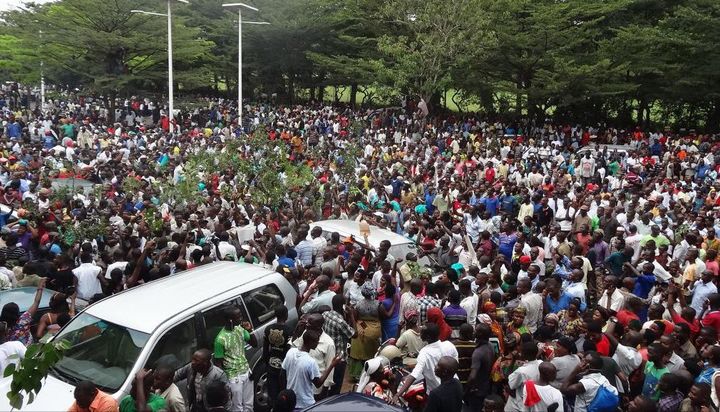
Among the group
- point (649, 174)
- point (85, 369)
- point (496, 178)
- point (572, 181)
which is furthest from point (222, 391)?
Answer: point (649, 174)

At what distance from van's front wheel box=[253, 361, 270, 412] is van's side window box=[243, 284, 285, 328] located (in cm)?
51

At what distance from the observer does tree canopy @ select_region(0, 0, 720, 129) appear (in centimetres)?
2641

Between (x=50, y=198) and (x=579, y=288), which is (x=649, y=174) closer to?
(x=579, y=288)

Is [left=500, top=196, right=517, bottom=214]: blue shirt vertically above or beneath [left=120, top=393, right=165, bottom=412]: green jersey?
above

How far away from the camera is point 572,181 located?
18.4m

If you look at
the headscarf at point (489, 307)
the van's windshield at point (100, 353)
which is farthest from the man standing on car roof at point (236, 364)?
the headscarf at point (489, 307)

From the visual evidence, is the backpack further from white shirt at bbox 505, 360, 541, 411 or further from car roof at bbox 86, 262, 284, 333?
car roof at bbox 86, 262, 284, 333

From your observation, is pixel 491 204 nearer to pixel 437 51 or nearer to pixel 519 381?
pixel 519 381

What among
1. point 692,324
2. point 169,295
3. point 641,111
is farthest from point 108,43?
point 692,324

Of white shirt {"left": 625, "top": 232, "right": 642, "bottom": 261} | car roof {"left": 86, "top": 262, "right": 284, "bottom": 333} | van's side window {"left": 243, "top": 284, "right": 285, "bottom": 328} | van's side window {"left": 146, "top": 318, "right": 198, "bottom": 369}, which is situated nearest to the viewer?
van's side window {"left": 146, "top": 318, "right": 198, "bottom": 369}

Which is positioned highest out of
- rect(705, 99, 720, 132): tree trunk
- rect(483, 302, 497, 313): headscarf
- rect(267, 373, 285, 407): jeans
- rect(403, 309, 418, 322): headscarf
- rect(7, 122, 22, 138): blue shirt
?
rect(705, 99, 720, 132): tree trunk

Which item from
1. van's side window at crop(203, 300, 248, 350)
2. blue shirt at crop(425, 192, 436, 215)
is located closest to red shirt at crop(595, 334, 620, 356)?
van's side window at crop(203, 300, 248, 350)

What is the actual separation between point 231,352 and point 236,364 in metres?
0.13

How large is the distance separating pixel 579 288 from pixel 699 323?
1.39 metres
